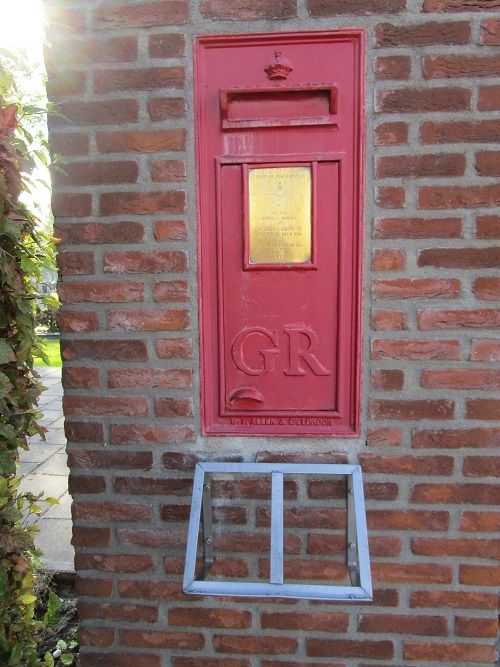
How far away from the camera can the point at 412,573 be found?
142 cm

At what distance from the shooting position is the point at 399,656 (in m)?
1.45

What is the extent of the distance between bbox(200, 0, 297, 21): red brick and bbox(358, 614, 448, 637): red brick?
5.66 ft

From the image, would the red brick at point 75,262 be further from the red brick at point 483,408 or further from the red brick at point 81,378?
the red brick at point 483,408

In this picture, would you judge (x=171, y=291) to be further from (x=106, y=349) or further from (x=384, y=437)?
(x=384, y=437)

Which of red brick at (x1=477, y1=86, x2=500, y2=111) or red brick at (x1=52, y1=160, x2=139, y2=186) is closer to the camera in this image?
red brick at (x1=477, y1=86, x2=500, y2=111)

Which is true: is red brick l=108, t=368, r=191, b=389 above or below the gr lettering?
below

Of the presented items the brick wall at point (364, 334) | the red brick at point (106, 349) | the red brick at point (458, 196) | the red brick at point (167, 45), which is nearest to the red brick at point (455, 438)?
the brick wall at point (364, 334)

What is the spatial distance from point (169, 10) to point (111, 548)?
5.14ft

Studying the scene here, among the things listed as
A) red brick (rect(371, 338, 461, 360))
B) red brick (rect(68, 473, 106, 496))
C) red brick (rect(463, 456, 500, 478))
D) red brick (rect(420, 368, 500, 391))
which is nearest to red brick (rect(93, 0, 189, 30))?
red brick (rect(371, 338, 461, 360))

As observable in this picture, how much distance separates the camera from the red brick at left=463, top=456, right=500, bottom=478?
4.50ft

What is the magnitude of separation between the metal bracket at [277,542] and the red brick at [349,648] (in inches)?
9.5

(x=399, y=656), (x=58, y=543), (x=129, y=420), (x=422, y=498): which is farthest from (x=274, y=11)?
(x=58, y=543)

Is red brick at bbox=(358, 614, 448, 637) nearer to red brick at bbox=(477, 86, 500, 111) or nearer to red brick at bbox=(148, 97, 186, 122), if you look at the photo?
red brick at bbox=(477, 86, 500, 111)

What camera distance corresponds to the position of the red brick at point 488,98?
1256 millimetres
